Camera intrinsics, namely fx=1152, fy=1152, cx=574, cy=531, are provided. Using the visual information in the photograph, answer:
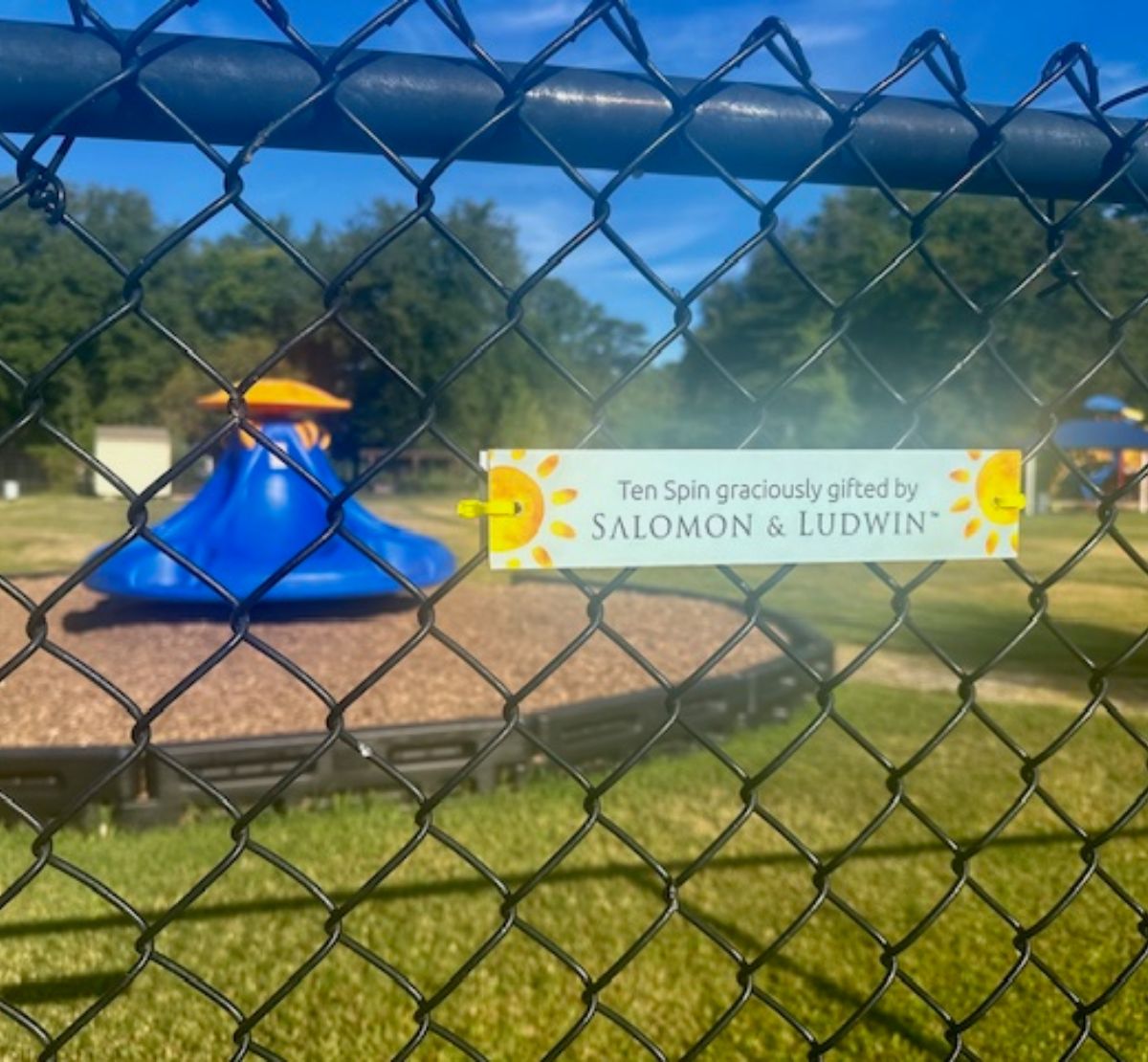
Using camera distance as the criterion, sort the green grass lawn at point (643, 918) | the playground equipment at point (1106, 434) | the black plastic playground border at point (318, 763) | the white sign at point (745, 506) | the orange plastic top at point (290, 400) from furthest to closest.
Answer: the playground equipment at point (1106, 434)
the orange plastic top at point (290, 400)
the black plastic playground border at point (318, 763)
the green grass lawn at point (643, 918)
the white sign at point (745, 506)

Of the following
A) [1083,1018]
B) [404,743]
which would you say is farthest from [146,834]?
[1083,1018]

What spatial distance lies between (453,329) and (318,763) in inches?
280

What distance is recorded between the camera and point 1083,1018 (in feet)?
5.85

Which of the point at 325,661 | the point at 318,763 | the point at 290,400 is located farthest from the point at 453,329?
the point at 318,763

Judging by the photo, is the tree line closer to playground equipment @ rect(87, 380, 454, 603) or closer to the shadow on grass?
playground equipment @ rect(87, 380, 454, 603)

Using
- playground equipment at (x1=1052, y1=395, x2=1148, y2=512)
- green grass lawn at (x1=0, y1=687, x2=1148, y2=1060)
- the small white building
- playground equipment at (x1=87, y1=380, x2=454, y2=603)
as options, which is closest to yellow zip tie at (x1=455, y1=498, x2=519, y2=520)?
green grass lawn at (x1=0, y1=687, x2=1148, y2=1060)

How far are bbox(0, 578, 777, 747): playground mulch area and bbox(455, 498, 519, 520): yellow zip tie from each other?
8.50 ft

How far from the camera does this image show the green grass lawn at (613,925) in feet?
8.63

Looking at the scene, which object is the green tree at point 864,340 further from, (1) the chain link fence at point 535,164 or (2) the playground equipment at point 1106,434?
(1) the chain link fence at point 535,164

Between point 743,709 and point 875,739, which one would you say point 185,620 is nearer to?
point 743,709

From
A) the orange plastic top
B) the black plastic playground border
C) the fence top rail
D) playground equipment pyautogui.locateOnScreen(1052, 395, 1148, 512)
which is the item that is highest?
playground equipment pyautogui.locateOnScreen(1052, 395, 1148, 512)

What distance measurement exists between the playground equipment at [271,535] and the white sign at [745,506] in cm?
505

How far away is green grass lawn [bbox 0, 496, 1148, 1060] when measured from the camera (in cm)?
263

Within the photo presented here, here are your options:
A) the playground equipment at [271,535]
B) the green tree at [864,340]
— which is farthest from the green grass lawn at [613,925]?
the green tree at [864,340]
